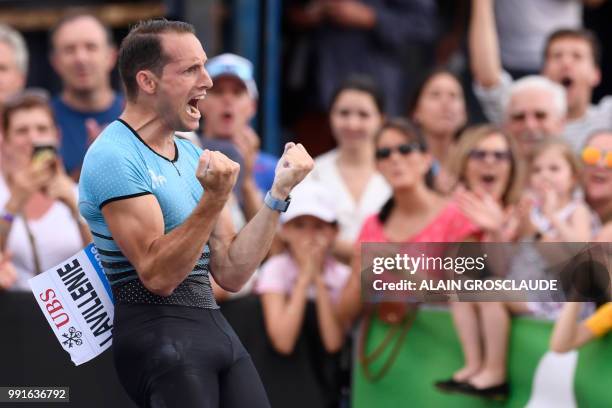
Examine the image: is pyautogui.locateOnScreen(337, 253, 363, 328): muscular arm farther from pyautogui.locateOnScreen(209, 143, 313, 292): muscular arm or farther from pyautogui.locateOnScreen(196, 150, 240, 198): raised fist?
pyautogui.locateOnScreen(196, 150, 240, 198): raised fist

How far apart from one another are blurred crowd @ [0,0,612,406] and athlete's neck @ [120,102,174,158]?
2.30 meters

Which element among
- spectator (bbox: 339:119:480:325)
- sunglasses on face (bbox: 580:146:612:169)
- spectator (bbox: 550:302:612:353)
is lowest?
spectator (bbox: 550:302:612:353)

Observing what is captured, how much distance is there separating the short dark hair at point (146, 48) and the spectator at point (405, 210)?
2482mm

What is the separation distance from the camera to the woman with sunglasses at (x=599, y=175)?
639 cm

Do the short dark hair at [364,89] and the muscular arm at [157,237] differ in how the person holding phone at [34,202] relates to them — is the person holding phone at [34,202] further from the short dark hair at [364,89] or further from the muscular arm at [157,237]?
the muscular arm at [157,237]

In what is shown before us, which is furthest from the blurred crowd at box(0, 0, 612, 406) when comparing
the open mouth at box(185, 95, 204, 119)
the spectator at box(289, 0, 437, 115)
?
the open mouth at box(185, 95, 204, 119)

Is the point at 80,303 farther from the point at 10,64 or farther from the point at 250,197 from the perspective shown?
the point at 10,64

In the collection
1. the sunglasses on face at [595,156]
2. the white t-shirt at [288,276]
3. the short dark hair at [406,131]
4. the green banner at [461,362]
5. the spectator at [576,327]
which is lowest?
the green banner at [461,362]

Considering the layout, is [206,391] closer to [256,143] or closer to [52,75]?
[256,143]

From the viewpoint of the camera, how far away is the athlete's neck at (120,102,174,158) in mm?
4082

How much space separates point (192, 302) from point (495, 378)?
98.2 inches

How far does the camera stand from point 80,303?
13.9ft

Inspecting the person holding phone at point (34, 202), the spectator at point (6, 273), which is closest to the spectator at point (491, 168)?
the person holding phone at point (34, 202)

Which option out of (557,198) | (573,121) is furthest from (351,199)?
(573,121)
